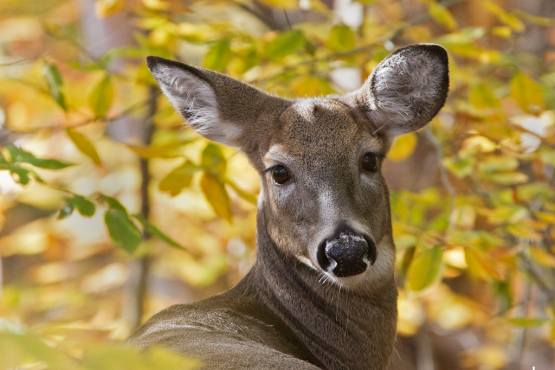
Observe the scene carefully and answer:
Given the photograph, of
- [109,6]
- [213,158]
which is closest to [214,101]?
[213,158]

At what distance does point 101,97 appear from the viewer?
3787 millimetres

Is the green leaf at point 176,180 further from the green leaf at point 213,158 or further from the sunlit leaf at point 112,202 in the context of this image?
the sunlit leaf at point 112,202

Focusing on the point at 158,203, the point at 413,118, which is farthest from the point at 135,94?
the point at 413,118

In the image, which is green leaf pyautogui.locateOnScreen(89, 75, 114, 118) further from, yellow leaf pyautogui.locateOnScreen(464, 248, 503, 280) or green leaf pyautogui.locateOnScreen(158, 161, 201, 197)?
yellow leaf pyautogui.locateOnScreen(464, 248, 503, 280)

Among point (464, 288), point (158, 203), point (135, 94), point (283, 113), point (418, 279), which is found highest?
point (283, 113)

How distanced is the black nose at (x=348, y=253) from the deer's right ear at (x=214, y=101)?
3.32 feet

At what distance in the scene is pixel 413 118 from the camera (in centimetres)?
353

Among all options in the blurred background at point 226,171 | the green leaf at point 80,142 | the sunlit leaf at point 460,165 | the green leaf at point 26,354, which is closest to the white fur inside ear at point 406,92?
the blurred background at point 226,171

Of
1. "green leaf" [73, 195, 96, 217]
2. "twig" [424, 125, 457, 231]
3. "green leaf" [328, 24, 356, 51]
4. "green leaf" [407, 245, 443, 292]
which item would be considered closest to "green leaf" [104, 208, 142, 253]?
"green leaf" [73, 195, 96, 217]

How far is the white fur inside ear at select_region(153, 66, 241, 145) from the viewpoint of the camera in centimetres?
325

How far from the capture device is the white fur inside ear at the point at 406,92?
3254 millimetres

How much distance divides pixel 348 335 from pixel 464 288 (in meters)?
6.01

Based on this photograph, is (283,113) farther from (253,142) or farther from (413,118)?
(413,118)

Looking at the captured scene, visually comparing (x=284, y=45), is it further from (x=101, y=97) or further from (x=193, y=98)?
(x=101, y=97)
